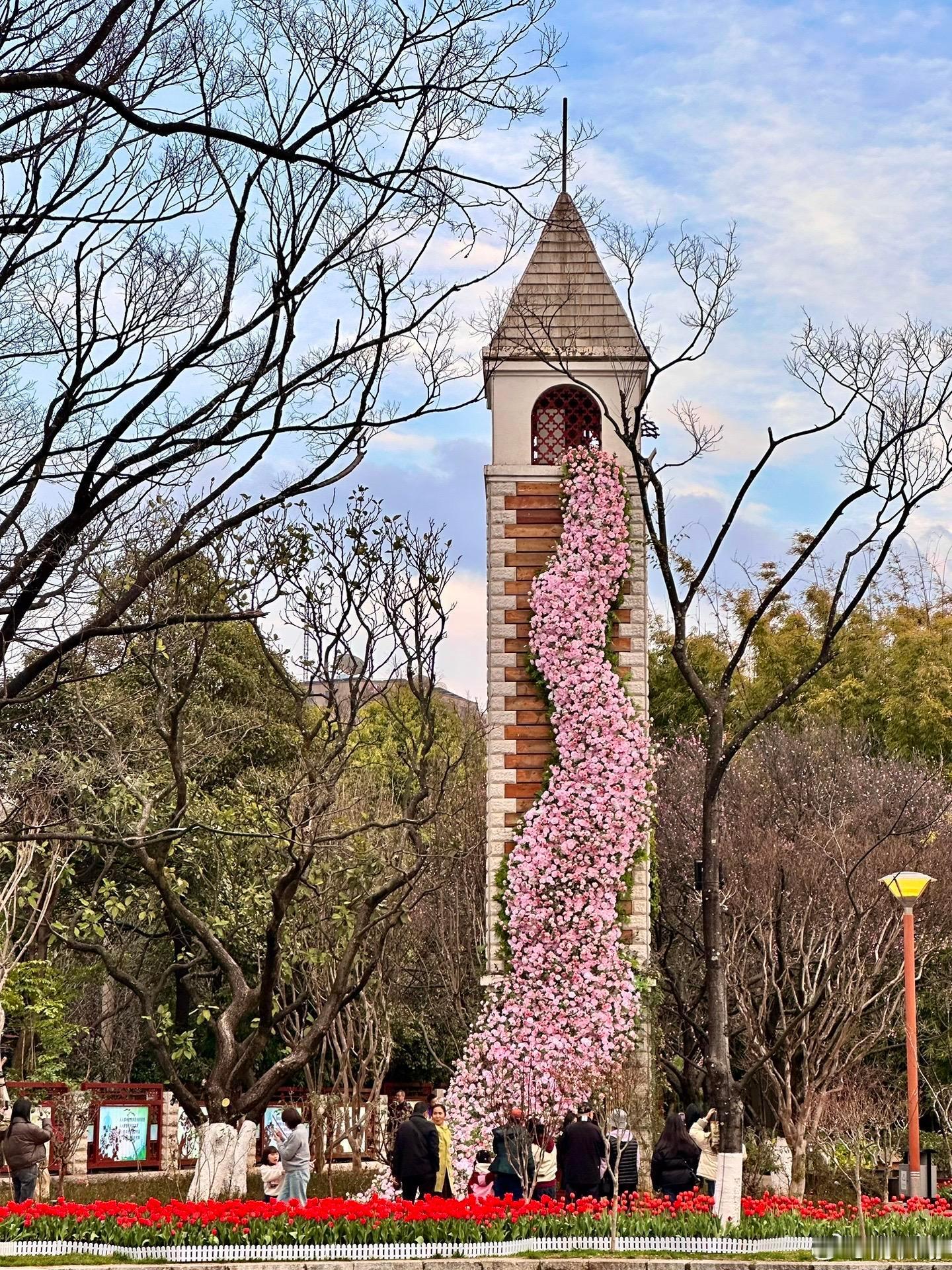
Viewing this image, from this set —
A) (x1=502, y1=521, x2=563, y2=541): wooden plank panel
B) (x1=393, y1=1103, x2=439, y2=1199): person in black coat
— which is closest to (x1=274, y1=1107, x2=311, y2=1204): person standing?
(x1=393, y1=1103, x2=439, y2=1199): person in black coat

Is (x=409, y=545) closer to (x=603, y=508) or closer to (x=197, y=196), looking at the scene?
(x=603, y=508)

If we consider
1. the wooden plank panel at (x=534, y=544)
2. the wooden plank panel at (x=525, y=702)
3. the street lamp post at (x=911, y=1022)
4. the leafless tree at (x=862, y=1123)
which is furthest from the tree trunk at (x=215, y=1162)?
the wooden plank panel at (x=534, y=544)

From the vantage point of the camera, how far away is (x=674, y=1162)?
12398 mm

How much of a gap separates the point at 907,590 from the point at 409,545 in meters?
26.3

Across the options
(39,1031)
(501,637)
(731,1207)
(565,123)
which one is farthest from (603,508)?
(39,1031)

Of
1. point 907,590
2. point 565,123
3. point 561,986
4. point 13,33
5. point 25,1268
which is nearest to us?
point 13,33

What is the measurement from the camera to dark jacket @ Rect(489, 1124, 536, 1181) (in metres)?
12.4

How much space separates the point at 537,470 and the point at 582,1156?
709cm

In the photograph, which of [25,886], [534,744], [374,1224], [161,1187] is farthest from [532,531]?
[161,1187]

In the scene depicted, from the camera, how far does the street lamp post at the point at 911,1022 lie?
12.6 meters

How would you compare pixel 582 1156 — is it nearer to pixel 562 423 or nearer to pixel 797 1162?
pixel 797 1162

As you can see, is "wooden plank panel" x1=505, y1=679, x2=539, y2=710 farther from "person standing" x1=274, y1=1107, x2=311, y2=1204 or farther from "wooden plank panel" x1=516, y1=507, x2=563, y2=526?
"person standing" x1=274, y1=1107, x2=311, y2=1204

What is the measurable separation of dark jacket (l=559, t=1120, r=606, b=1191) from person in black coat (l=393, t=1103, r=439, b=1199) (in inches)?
41.1

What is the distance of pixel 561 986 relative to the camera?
1570cm
